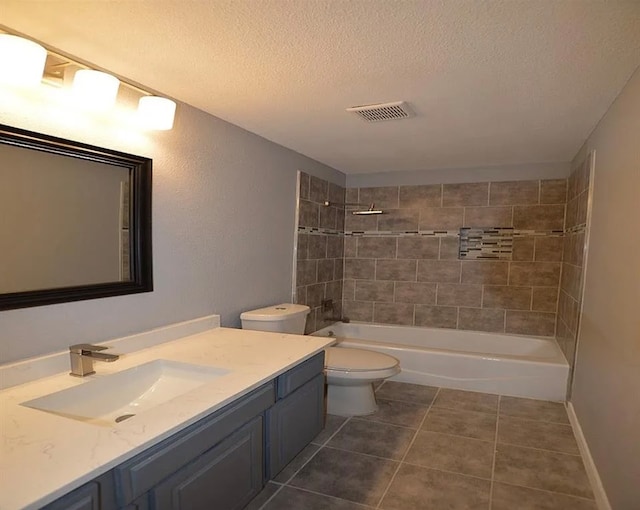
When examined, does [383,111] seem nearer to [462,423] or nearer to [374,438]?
[374,438]

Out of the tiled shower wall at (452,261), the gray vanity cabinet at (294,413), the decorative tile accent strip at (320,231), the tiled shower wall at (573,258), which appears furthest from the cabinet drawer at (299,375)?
the tiled shower wall at (452,261)

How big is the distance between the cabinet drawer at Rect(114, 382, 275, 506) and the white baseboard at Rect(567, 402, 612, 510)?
62.9 inches

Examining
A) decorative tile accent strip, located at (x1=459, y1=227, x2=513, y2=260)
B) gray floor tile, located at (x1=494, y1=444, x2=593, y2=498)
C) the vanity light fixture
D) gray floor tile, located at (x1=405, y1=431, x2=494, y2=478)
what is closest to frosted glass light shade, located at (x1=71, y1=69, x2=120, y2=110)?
the vanity light fixture

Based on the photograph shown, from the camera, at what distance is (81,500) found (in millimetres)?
955

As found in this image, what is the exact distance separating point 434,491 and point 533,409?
1.40 meters

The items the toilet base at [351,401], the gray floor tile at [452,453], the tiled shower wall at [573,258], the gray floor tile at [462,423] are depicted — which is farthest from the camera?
the toilet base at [351,401]

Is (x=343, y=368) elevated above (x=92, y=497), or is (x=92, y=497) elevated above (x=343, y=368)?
(x=92, y=497)

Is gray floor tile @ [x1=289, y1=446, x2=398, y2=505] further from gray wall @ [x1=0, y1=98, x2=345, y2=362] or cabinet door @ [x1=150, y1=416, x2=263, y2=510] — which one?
gray wall @ [x1=0, y1=98, x2=345, y2=362]

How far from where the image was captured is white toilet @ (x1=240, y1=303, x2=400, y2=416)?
2.57 metres

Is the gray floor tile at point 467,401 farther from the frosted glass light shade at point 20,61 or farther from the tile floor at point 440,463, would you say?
the frosted glass light shade at point 20,61

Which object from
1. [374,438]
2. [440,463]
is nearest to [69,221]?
[374,438]

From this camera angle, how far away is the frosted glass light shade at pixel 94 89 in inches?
61.2

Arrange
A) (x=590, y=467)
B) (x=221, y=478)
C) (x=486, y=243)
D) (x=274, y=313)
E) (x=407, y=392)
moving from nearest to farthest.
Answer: (x=221, y=478)
(x=590, y=467)
(x=274, y=313)
(x=407, y=392)
(x=486, y=243)

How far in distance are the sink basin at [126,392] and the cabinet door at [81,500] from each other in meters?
0.46
